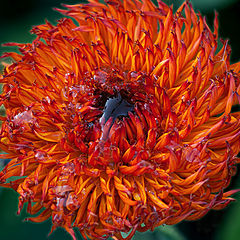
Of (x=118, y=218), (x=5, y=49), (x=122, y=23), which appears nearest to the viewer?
(x=118, y=218)

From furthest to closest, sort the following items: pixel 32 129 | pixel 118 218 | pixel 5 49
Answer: pixel 5 49
pixel 32 129
pixel 118 218

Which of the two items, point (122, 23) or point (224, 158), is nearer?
point (224, 158)

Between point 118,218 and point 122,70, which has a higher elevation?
point 122,70

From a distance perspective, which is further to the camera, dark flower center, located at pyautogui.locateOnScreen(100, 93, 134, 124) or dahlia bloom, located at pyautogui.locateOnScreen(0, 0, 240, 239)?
dark flower center, located at pyautogui.locateOnScreen(100, 93, 134, 124)

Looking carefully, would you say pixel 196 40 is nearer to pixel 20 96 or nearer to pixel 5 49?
pixel 20 96

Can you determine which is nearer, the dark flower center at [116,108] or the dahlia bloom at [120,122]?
the dahlia bloom at [120,122]

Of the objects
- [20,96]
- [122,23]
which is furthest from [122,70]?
[20,96]

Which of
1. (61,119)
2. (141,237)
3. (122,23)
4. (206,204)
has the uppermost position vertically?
(122,23)
